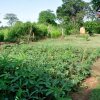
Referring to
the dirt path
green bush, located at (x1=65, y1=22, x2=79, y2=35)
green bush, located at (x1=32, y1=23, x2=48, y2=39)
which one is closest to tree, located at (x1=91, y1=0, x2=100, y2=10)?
green bush, located at (x1=65, y1=22, x2=79, y2=35)

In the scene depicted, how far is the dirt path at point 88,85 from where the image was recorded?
5.85 metres

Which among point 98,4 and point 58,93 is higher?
point 98,4

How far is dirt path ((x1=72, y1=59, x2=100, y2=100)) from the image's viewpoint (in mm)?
5853

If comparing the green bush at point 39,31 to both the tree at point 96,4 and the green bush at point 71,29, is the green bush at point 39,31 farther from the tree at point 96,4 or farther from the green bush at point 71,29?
the tree at point 96,4

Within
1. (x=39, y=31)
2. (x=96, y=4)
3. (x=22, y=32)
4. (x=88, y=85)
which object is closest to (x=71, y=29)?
(x=39, y=31)

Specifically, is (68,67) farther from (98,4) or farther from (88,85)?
(98,4)

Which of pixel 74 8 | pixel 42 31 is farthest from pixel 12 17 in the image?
pixel 42 31

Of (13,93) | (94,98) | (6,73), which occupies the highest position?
(6,73)

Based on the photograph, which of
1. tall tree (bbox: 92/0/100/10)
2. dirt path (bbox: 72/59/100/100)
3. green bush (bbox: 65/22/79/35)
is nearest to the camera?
dirt path (bbox: 72/59/100/100)

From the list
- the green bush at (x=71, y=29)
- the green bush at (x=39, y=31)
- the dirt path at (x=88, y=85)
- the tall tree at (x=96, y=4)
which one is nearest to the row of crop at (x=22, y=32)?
the green bush at (x=39, y=31)

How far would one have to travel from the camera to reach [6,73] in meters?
4.93

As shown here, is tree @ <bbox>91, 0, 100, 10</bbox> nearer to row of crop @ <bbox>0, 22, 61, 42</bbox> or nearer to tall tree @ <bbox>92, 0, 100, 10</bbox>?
tall tree @ <bbox>92, 0, 100, 10</bbox>

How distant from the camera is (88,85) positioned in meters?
6.66

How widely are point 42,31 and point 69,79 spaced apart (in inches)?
579
